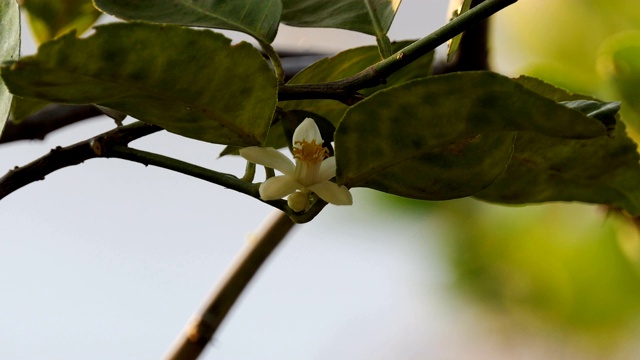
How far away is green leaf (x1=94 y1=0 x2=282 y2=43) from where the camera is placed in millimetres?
344

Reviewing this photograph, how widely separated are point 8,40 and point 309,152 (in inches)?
5.5

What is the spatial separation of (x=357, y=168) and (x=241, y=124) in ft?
0.17

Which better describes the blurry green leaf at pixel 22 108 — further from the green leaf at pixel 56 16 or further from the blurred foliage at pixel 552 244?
the blurred foliage at pixel 552 244

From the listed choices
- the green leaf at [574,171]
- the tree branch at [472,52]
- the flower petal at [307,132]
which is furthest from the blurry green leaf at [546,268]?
the flower petal at [307,132]

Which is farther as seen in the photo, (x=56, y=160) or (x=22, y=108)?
(x=22, y=108)

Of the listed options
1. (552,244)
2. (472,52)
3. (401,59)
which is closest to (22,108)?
(401,59)

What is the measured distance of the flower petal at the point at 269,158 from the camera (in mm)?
318

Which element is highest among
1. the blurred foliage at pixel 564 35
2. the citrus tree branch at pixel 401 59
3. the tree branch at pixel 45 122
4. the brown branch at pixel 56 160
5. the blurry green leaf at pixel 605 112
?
the blurred foliage at pixel 564 35

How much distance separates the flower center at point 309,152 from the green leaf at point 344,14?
6cm

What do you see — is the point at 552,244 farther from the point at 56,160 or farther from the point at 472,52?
the point at 56,160

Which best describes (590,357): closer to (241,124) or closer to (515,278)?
(515,278)

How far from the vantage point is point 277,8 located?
13.8 inches

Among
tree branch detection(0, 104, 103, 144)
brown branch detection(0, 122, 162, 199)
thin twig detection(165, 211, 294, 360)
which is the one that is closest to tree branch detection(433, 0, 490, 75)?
thin twig detection(165, 211, 294, 360)

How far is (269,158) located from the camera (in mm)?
330
